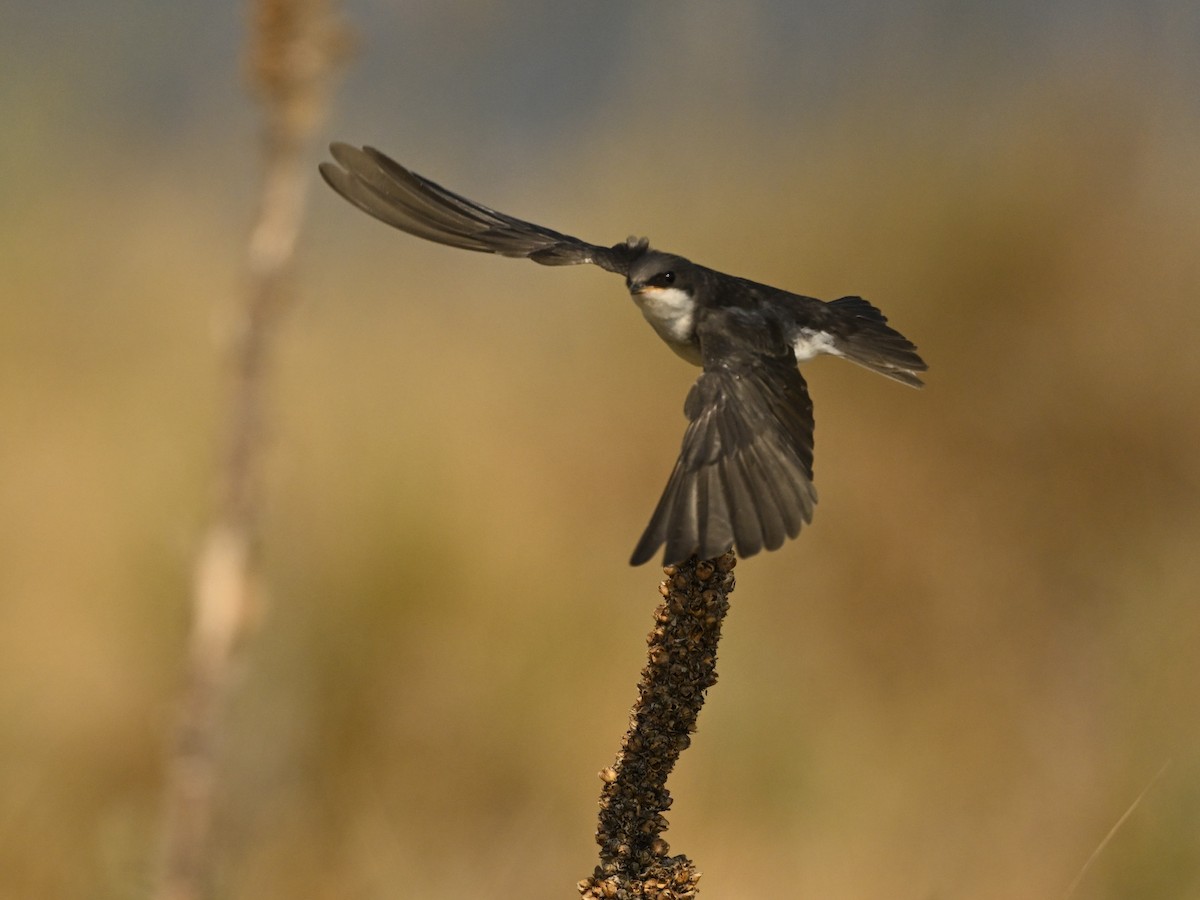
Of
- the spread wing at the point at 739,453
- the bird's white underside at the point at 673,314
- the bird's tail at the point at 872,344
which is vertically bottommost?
the spread wing at the point at 739,453

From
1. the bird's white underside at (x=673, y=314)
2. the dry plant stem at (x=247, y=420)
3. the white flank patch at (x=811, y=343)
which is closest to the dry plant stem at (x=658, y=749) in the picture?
the dry plant stem at (x=247, y=420)

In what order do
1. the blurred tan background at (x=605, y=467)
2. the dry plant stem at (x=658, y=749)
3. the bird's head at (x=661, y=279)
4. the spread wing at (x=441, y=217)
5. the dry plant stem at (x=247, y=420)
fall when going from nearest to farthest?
1. the dry plant stem at (x=247, y=420)
2. the dry plant stem at (x=658, y=749)
3. the bird's head at (x=661, y=279)
4. the spread wing at (x=441, y=217)
5. the blurred tan background at (x=605, y=467)

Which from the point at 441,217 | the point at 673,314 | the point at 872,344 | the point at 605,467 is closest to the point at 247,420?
the point at 673,314

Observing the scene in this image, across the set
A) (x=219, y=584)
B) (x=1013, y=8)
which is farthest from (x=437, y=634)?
(x=1013, y=8)

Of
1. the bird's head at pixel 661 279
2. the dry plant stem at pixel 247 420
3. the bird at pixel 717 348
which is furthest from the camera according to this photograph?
the bird's head at pixel 661 279

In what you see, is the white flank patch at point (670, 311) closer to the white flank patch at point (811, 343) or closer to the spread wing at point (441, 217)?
the spread wing at point (441, 217)
